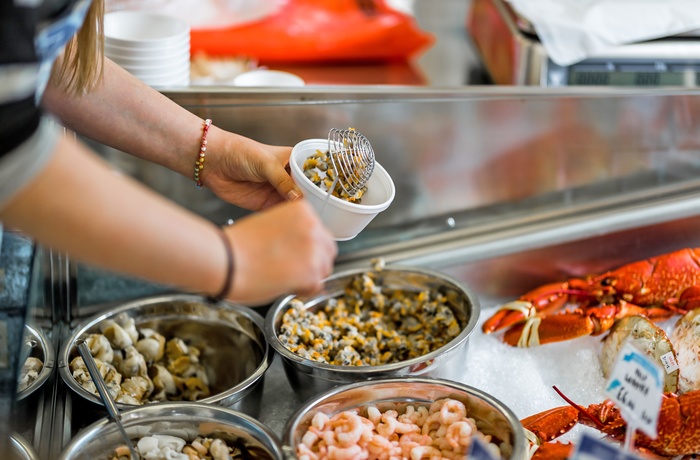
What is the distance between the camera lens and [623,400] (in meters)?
1.08

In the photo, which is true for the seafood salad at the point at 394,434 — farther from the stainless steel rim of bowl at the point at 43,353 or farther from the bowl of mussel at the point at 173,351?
the stainless steel rim of bowl at the point at 43,353

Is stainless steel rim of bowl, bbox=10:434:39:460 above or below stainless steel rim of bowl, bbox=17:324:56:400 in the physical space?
above

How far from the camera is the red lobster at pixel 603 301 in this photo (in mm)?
1755

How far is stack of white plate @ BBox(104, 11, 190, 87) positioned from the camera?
71.1 inches

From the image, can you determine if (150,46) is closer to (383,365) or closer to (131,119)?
(131,119)

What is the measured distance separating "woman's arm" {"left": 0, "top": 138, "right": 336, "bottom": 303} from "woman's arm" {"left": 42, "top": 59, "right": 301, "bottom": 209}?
395 millimetres

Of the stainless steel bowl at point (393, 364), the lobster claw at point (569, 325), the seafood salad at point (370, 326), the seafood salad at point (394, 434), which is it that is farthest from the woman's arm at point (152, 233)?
the lobster claw at point (569, 325)

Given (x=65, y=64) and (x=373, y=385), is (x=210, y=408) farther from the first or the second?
(x=65, y=64)

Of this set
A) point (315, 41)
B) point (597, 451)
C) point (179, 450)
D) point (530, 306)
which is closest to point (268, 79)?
point (315, 41)

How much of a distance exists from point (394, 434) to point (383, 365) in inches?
5.6

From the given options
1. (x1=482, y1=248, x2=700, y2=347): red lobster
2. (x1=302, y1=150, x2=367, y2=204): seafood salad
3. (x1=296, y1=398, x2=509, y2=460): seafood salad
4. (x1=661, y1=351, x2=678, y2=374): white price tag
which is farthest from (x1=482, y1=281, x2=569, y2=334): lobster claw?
(x1=302, y1=150, x2=367, y2=204): seafood salad

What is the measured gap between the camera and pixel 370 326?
1696 mm

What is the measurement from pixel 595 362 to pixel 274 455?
81 centimetres

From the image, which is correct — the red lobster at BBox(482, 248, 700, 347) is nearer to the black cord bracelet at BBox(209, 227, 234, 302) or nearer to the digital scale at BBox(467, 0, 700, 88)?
the digital scale at BBox(467, 0, 700, 88)
